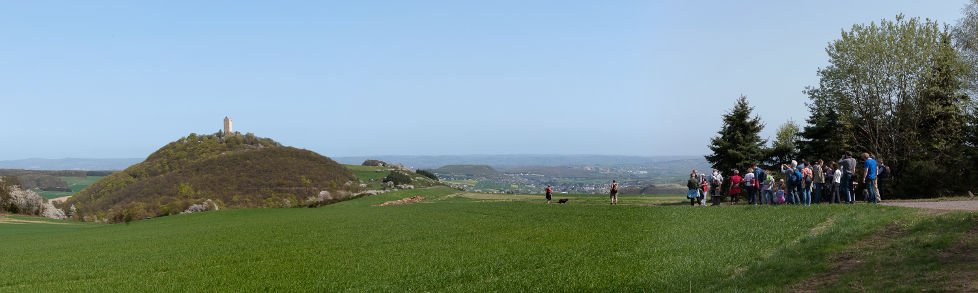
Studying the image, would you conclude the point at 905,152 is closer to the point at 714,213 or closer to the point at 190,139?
the point at 714,213

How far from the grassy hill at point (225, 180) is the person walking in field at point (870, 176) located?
8784 cm

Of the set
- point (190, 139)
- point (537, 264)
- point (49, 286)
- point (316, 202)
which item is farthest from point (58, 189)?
point (537, 264)

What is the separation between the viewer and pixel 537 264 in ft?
51.1

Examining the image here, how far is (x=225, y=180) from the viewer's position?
118875 millimetres

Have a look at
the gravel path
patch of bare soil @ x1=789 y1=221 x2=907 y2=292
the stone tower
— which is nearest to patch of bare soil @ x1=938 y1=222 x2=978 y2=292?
patch of bare soil @ x1=789 y1=221 x2=907 y2=292

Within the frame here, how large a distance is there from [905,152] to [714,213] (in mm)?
20119

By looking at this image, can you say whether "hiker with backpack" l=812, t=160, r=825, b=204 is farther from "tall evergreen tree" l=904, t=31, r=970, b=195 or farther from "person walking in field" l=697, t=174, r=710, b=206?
"tall evergreen tree" l=904, t=31, r=970, b=195

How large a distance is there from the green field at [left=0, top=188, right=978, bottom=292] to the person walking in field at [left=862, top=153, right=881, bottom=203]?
327cm

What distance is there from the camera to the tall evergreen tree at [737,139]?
135ft

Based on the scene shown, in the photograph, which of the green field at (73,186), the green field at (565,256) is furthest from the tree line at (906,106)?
the green field at (73,186)

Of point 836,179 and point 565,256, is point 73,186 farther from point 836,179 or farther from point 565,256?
point 836,179

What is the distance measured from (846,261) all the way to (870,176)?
14203mm

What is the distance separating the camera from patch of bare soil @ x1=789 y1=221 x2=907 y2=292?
986 cm

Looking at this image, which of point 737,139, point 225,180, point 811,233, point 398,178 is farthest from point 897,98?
point 225,180
